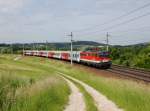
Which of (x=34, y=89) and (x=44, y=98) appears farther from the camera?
(x=34, y=89)

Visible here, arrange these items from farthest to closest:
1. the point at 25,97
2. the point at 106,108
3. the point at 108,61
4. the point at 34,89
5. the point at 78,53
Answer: the point at 78,53
the point at 108,61
the point at 34,89
the point at 106,108
the point at 25,97

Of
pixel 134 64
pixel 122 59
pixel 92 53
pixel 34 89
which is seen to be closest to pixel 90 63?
pixel 92 53

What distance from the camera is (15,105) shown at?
1462 centimetres

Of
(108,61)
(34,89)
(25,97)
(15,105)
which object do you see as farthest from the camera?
(108,61)

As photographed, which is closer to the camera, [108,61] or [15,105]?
[15,105]

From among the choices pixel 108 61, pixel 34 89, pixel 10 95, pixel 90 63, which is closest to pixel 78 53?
pixel 90 63

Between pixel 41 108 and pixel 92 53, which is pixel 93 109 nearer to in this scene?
pixel 41 108

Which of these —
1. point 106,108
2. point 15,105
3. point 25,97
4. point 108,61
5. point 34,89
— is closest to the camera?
point 15,105

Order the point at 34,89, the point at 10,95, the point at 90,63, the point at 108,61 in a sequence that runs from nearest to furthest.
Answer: the point at 10,95
the point at 34,89
the point at 108,61
the point at 90,63

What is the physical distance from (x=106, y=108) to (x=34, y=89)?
13.7ft

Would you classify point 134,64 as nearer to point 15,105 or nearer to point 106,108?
point 106,108

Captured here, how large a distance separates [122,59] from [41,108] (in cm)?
6567

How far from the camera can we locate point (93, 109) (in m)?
18.0

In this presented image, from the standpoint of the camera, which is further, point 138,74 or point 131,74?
point 131,74
